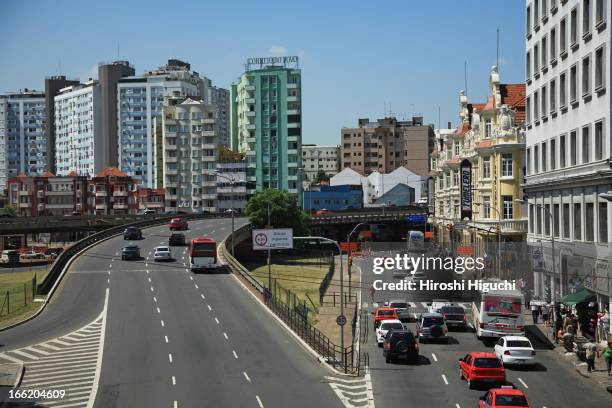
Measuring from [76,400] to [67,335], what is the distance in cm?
1726

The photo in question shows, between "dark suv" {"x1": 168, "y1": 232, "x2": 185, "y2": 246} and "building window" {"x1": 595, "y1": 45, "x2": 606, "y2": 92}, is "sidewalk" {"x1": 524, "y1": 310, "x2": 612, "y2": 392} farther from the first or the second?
"dark suv" {"x1": 168, "y1": 232, "x2": 185, "y2": 246}

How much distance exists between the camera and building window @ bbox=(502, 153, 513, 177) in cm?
7850

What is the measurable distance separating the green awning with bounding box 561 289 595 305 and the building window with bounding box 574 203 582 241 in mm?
3485

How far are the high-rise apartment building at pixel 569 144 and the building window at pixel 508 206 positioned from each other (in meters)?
16.8

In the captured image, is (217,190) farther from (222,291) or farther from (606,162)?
(606,162)

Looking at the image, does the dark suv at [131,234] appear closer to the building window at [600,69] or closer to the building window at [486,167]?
the building window at [486,167]

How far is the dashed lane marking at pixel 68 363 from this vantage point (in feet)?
108

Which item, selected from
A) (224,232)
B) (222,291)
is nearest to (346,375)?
(222,291)

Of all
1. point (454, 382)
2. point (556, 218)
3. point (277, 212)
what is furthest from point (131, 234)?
point (454, 382)

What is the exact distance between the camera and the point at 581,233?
4772 centimetres

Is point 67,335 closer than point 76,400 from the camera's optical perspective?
No

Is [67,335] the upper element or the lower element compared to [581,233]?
lower

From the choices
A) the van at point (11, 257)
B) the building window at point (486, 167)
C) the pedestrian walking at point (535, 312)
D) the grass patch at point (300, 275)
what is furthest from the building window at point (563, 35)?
the van at point (11, 257)

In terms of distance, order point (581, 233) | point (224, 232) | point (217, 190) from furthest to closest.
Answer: point (217, 190)
point (224, 232)
point (581, 233)
